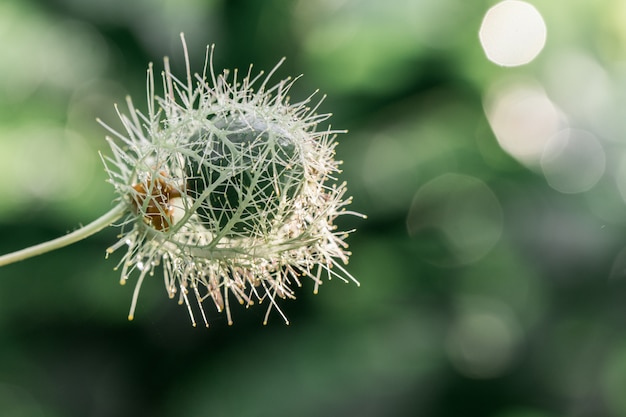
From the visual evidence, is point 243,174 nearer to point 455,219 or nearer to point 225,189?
point 225,189

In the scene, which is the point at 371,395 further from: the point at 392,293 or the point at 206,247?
the point at 206,247

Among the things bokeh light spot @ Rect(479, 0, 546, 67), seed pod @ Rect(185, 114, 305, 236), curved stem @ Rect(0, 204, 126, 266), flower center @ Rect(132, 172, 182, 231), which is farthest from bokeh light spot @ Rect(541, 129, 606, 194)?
curved stem @ Rect(0, 204, 126, 266)

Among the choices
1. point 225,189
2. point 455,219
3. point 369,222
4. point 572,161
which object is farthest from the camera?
point 455,219

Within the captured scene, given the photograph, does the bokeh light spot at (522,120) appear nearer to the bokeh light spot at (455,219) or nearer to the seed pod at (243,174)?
the bokeh light spot at (455,219)

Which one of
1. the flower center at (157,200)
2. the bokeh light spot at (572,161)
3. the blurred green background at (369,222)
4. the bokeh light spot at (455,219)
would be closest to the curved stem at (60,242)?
the flower center at (157,200)

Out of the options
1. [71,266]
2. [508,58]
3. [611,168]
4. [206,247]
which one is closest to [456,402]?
[611,168]

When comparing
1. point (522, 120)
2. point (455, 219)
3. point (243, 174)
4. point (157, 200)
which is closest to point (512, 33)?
point (522, 120)
